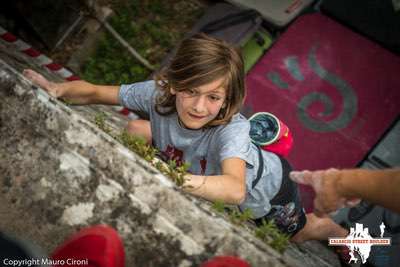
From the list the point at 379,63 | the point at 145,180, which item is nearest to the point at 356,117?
the point at 379,63

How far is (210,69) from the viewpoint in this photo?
210 cm

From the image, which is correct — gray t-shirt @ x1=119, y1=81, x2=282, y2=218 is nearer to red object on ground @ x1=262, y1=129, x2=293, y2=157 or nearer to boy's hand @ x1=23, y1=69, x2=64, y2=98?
red object on ground @ x1=262, y1=129, x2=293, y2=157

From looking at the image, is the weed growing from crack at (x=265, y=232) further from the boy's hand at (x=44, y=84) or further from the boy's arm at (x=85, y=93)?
the boy's hand at (x=44, y=84)

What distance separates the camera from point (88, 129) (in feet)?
6.25

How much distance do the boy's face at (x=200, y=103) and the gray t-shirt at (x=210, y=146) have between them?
110 millimetres

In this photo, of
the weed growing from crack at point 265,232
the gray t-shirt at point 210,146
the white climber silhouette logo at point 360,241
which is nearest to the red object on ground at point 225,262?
the weed growing from crack at point 265,232

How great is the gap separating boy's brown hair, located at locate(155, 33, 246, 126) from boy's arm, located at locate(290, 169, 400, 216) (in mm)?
595

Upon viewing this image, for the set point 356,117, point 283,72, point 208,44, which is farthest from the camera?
point 283,72

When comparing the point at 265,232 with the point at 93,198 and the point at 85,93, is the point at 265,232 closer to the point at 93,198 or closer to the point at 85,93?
the point at 93,198

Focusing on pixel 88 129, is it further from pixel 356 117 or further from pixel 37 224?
pixel 356 117

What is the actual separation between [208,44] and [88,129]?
A: 79cm

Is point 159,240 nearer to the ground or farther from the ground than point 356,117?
nearer to the ground

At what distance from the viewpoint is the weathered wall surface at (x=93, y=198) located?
1.69m

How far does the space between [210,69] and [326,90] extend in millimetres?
2551
